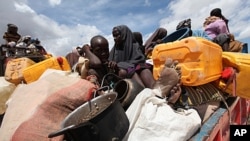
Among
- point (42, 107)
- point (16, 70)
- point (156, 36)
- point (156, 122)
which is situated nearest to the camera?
point (156, 122)

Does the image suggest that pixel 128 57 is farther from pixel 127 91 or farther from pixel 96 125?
pixel 96 125

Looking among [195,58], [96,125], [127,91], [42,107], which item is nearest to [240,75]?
[195,58]

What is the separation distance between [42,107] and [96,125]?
435 mm

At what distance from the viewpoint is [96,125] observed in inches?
43.3

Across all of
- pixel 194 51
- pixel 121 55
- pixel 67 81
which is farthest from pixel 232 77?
pixel 67 81

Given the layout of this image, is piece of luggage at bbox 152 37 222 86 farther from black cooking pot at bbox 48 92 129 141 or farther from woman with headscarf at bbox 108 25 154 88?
black cooking pot at bbox 48 92 129 141

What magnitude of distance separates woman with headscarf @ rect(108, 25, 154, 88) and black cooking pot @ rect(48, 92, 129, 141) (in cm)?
96

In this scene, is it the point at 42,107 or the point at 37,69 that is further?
the point at 37,69

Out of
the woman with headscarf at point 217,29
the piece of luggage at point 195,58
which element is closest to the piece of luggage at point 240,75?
the piece of luggage at point 195,58

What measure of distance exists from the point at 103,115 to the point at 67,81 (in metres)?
0.57

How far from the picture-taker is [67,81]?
5.32 feet

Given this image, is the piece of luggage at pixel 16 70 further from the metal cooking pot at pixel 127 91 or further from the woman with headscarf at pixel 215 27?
the woman with headscarf at pixel 215 27

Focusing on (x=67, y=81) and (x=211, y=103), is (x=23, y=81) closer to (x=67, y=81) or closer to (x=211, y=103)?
(x=67, y=81)

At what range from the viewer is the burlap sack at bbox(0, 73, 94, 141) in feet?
4.15
